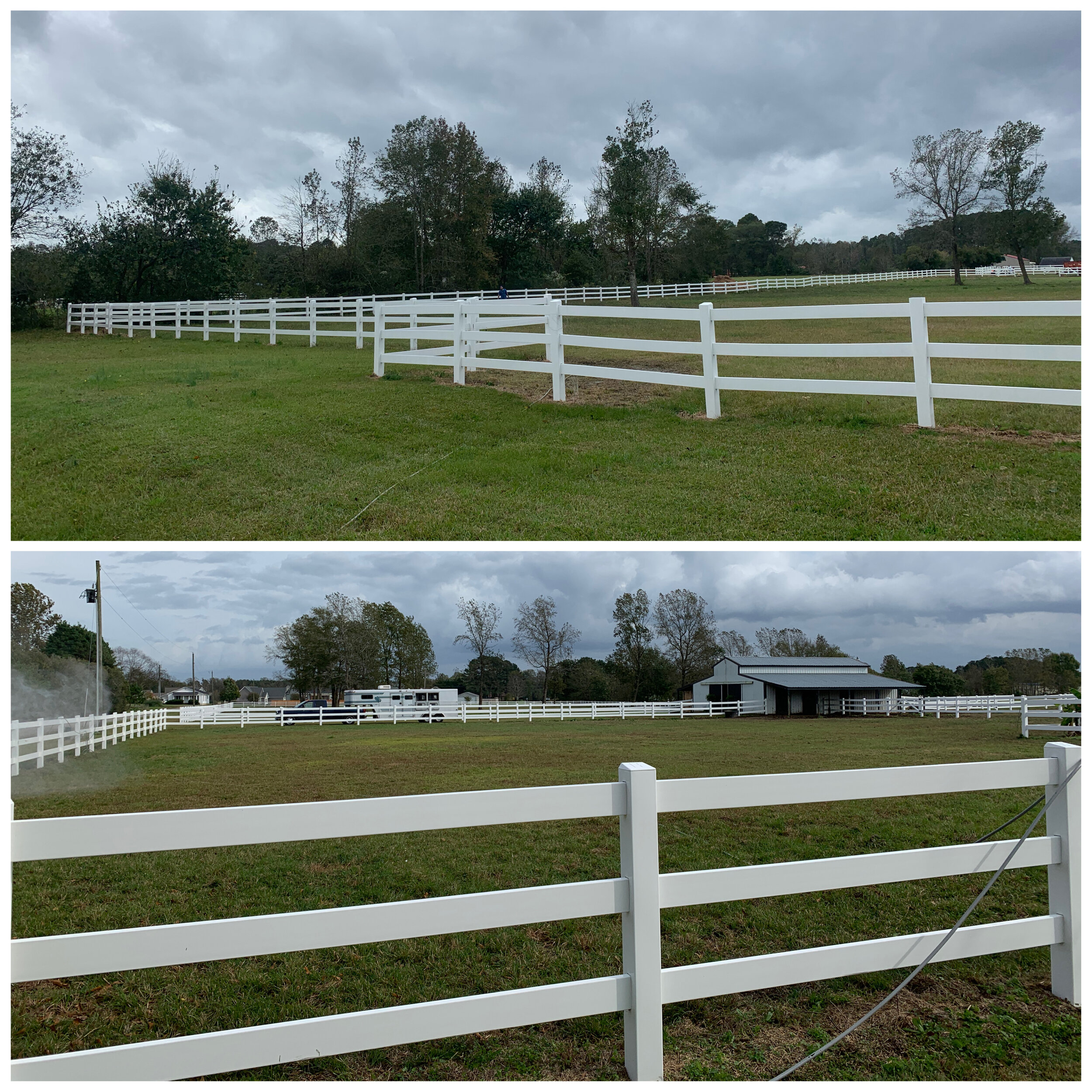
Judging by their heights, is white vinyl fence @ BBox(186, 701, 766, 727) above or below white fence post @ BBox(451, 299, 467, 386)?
below

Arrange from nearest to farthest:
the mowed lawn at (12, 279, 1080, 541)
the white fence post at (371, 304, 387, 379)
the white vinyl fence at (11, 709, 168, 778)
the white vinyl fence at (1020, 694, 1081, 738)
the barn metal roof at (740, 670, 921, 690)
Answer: the mowed lawn at (12, 279, 1080, 541), the white vinyl fence at (11, 709, 168, 778), the white fence post at (371, 304, 387, 379), the white vinyl fence at (1020, 694, 1081, 738), the barn metal roof at (740, 670, 921, 690)

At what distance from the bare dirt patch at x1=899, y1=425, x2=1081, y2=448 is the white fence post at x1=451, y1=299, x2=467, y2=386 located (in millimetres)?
7426

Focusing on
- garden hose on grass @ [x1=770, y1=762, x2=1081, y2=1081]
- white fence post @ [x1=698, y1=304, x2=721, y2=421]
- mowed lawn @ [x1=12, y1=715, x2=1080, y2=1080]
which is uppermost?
white fence post @ [x1=698, y1=304, x2=721, y2=421]

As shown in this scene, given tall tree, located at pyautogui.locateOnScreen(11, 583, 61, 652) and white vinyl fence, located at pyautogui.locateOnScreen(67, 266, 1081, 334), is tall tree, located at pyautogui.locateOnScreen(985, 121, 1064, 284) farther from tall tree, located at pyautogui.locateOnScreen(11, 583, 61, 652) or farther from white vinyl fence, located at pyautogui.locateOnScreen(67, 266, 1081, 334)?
tall tree, located at pyautogui.locateOnScreen(11, 583, 61, 652)

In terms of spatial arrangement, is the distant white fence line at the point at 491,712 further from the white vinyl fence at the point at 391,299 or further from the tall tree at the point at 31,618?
the white vinyl fence at the point at 391,299

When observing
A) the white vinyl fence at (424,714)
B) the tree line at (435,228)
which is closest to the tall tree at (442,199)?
the tree line at (435,228)

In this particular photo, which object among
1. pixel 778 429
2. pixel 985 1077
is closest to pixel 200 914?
pixel 985 1077

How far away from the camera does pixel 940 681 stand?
48.6 meters

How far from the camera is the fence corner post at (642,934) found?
3281 mm

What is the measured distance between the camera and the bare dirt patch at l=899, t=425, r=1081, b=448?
836 centimetres

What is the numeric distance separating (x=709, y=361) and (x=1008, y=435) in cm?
340

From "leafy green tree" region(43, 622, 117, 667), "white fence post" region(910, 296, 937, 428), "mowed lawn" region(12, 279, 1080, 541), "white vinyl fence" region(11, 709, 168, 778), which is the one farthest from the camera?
"leafy green tree" region(43, 622, 117, 667)

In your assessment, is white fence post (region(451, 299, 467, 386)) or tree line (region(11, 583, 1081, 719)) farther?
tree line (region(11, 583, 1081, 719))

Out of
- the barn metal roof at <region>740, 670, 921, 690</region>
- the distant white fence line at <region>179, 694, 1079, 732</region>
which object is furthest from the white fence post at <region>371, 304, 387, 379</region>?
the barn metal roof at <region>740, 670, 921, 690</region>
